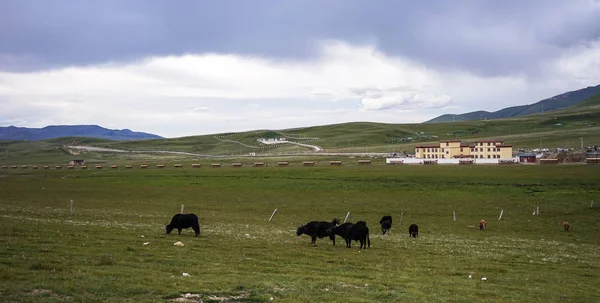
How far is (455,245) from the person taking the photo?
28172mm

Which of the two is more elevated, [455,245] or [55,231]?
[55,231]

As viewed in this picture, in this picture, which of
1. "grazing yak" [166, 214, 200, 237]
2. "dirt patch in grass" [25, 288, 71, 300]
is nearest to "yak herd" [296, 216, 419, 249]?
"grazing yak" [166, 214, 200, 237]

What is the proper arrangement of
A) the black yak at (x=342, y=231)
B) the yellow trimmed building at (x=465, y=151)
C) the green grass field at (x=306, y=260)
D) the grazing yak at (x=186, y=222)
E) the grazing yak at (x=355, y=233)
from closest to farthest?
the green grass field at (x=306, y=260) < the grazing yak at (x=355, y=233) < the black yak at (x=342, y=231) < the grazing yak at (x=186, y=222) < the yellow trimmed building at (x=465, y=151)

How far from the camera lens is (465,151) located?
15062 cm

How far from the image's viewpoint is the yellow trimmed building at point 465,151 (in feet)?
474

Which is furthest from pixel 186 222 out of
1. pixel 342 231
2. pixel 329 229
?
pixel 342 231

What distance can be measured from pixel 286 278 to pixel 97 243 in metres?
9.44

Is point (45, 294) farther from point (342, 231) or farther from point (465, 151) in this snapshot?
point (465, 151)

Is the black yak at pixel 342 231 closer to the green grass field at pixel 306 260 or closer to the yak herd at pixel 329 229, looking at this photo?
the yak herd at pixel 329 229

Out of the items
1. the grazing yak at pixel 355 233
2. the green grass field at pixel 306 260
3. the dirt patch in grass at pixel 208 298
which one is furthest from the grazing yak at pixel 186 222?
the dirt patch in grass at pixel 208 298

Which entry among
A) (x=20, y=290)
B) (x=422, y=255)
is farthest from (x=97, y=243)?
(x=422, y=255)

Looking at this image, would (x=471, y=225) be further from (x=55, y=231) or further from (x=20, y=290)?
(x=20, y=290)

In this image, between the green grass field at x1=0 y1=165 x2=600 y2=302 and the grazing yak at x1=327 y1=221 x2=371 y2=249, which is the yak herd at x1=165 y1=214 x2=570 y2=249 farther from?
the green grass field at x1=0 y1=165 x2=600 y2=302

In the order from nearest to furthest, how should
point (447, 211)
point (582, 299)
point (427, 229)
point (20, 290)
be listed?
point (20, 290), point (582, 299), point (427, 229), point (447, 211)
